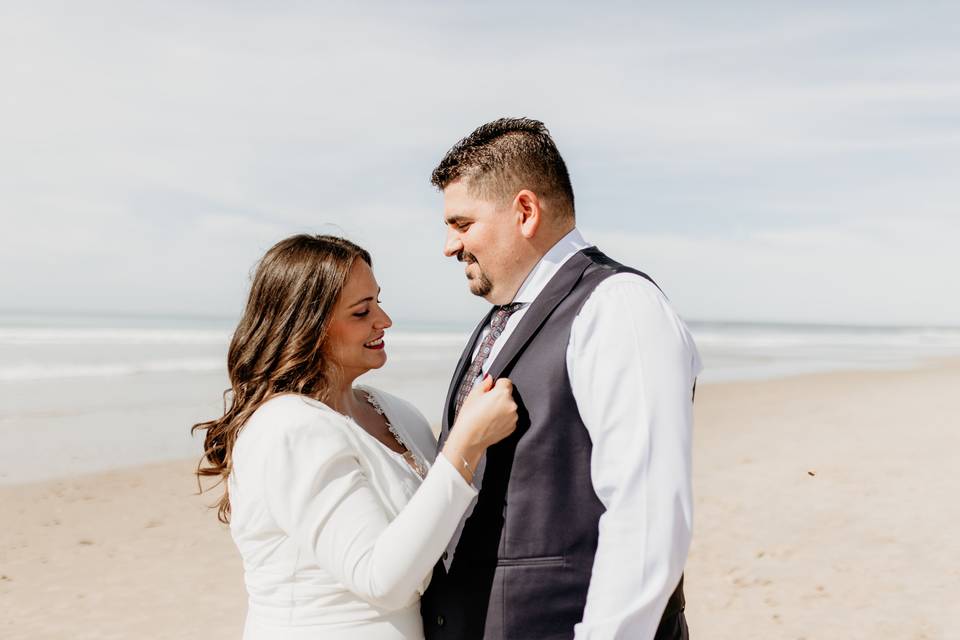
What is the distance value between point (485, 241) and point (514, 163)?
0.76ft

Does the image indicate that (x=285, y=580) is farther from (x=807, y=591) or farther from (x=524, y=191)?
(x=807, y=591)

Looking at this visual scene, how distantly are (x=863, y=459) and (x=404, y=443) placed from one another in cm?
859

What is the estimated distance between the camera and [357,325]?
2.76 m

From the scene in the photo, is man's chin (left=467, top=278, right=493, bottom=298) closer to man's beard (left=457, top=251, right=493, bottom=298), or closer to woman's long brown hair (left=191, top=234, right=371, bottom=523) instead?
man's beard (left=457, top=251, right=493, bottom=298)

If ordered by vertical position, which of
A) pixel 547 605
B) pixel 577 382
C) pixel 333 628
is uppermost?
pixel 577 382

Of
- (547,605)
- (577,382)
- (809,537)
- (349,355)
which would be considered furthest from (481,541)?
(809,537)

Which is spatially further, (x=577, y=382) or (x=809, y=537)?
(x=809, y=537)

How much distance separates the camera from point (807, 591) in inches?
238

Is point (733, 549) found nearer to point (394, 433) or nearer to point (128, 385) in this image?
point (394, 433)

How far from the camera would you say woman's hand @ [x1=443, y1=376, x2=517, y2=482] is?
2025mm

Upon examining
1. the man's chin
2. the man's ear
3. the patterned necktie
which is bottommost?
the patterned necktie

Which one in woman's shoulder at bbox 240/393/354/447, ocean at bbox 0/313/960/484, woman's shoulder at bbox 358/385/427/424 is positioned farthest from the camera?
ocean at bbox 0/313/960/484

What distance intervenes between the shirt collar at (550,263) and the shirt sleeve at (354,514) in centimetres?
54

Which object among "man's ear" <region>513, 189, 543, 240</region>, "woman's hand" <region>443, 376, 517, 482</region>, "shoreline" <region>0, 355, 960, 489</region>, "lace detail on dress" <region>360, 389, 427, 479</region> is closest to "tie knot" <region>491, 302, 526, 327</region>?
"man's ear" <region>513, 189, 543, 240</region>
